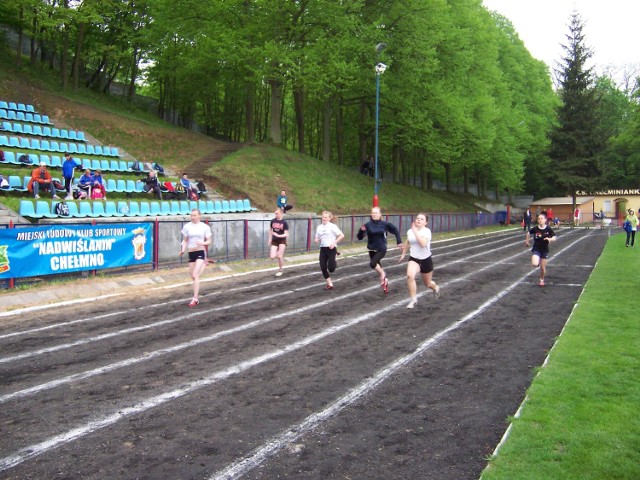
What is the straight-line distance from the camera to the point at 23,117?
98.4ft

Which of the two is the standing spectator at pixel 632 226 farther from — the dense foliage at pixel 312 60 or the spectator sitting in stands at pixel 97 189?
the spectator sitting in stands at pixel 97 189

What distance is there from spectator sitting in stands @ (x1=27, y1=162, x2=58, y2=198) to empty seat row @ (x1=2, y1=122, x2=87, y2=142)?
988cm

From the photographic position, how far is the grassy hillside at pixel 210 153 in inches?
1283

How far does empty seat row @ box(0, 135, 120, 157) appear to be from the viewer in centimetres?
2480

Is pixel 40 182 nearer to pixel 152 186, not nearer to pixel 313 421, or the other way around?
pixel 152 186

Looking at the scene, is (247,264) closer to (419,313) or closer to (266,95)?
(419,313)

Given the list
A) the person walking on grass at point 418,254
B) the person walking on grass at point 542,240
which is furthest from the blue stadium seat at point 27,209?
the person walking on grass at point 542,240

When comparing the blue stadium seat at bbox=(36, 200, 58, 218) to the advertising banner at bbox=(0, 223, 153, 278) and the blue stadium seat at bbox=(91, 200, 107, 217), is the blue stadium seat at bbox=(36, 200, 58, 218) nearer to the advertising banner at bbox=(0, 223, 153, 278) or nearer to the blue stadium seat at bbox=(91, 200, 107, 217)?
the blue stadium seat at bbox=(91, 200, 107, 217)

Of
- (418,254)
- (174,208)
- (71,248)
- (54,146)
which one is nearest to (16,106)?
(54,146)

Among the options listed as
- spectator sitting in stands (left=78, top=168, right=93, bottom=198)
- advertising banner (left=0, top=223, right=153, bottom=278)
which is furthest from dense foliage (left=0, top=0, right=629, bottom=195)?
advertising banner (left=0, top=223, right=153, bottom=278)

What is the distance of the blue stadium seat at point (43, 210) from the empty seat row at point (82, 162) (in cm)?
709

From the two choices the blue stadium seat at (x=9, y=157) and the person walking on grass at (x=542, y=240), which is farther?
the blue stadium seat at (x=9, y=157)

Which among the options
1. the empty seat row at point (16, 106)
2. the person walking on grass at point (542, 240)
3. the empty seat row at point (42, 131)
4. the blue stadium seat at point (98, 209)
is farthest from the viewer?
the empty seat row at point (16, 106)

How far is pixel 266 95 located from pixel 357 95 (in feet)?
65.8
